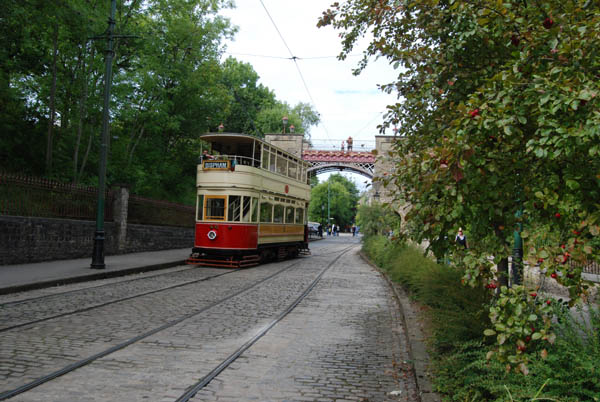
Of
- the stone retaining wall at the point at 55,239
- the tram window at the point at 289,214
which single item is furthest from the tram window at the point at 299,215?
the stone retaining wall at the point at 55,239

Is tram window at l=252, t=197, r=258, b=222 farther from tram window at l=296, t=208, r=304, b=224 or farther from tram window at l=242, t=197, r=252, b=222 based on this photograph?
tram window at l=296, t=208, r=304, b=224

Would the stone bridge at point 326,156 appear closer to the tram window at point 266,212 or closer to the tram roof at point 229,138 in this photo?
the tram window at point 266,212

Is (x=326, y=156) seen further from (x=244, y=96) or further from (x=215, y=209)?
(x=215, y=209)

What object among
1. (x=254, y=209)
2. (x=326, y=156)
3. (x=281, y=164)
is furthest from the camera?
(x=326, y=156)

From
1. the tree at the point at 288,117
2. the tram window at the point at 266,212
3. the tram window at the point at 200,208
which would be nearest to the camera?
the tram window at the point at 200,208

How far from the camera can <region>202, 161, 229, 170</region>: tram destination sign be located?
17.1 metres

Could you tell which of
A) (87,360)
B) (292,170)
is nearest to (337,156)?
(292,170)

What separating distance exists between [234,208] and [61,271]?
614 cm

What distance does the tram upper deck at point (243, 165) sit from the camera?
56.4 ft

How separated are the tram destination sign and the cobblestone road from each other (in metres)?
7.64

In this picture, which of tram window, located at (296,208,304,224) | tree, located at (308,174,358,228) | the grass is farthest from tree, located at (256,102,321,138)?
the grass

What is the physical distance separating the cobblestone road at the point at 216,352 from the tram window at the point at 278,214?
32.5ft

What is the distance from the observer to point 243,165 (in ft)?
56.5

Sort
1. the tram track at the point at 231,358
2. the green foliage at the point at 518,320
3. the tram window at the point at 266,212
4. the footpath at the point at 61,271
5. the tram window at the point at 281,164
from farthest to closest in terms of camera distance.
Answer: the tram window at the point at 281,164 → the tram window at the point at 266,212 → the footpath at the point at 61,271 → the tram track at the point at 231,358 → the green foliage at the point at 518,320
